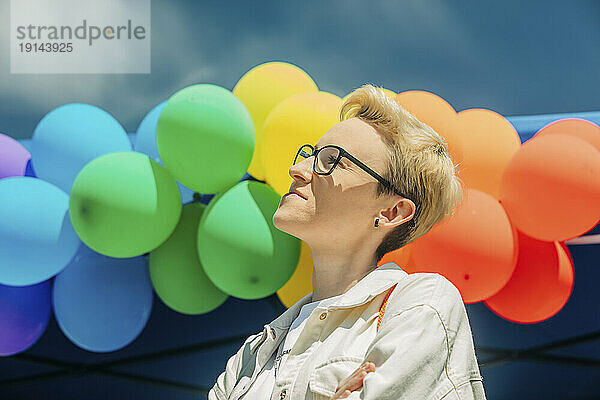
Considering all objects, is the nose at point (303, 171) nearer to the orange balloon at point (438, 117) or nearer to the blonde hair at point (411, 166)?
the blonde hair at point (411, 166)

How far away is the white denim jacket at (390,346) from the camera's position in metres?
0.91

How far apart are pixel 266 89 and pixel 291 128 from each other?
417 millimetres

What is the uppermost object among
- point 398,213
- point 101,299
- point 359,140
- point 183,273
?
point 359,140

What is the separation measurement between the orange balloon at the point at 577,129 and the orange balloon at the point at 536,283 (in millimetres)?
387

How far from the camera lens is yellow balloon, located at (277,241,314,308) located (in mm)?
2176

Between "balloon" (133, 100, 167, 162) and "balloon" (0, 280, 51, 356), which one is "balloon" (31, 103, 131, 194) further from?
"balloon" (0, 280, 51, 356)

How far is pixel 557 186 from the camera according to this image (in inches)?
84.3

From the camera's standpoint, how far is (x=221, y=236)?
2.05 metres

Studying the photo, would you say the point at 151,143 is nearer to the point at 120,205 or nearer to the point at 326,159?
the point at 120,205

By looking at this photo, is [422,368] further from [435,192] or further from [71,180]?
[71,180]

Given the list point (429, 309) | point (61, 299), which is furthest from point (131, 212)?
point (429, 309)

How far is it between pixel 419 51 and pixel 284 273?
64.0 inches

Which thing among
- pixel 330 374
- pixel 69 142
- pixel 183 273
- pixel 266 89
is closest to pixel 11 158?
pixel 69 142

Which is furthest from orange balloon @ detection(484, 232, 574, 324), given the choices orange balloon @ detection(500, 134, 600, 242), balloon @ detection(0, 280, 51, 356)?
balloon @ detection(0, 280, 51, 356)
